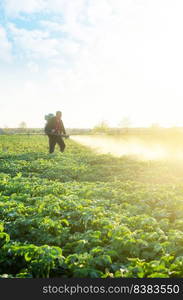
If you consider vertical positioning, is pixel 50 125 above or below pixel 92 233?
above

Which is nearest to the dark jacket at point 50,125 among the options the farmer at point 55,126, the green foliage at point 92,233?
the farmer at point 55,126

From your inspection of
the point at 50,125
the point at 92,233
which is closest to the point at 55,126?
the point at 50,125

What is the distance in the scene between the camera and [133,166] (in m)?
17.1

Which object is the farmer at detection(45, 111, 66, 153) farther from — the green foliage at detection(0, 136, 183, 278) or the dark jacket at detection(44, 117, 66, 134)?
the green foliage at detection(0, 136, 183, 278)

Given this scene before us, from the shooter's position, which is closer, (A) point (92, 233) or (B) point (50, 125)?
A: (A) point (92, 233)

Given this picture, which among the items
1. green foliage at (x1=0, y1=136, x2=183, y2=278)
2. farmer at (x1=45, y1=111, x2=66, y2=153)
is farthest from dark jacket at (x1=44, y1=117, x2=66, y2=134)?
green foliage at (x1=0, y1=136, x2=183, y2=278)

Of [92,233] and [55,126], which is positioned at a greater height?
[55,126]

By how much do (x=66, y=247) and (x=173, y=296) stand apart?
2699 mm

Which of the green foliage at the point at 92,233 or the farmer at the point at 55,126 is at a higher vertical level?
the farmer at the point at 55,126

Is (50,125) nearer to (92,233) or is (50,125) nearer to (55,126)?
(55,126)

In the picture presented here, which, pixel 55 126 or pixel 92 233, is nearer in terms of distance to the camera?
pixel 92 233

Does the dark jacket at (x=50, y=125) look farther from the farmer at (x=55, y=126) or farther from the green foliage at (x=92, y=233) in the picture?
the green foliage at (x=92, y=233)

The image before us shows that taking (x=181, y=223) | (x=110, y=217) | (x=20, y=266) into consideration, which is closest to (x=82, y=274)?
(x=20, y=266)

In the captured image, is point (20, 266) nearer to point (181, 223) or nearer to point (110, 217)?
point (110, 217)
